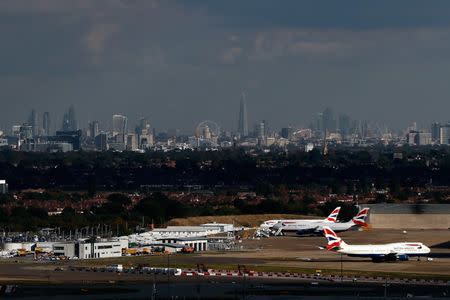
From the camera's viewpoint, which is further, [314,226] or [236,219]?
[236,219]

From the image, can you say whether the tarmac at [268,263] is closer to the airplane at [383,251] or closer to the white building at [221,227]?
the airplane at [383,251]

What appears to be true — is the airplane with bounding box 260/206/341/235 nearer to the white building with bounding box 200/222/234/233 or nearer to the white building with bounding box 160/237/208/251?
the white building with bounding box 200/222/234/233

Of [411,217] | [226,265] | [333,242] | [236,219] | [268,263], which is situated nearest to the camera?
[226,265]

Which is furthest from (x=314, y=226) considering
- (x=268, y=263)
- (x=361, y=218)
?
(x=268, y=263)

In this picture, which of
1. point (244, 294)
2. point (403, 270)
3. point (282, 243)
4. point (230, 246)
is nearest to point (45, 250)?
point (230, 246)

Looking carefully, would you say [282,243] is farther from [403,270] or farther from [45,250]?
[403,270]

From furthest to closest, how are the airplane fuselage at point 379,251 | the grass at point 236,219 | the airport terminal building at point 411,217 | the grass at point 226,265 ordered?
1. the grass at point 236,219
2. the airport terminal building at point 411,217
3. the airplane fuselage at point 379,251
4. the grass at point 226,265

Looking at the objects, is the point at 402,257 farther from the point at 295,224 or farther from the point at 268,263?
the point at 295,224

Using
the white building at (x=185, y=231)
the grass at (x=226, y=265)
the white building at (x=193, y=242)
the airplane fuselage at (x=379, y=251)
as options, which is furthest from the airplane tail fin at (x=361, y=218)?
the airplane fuselage at (x=379, y=251)

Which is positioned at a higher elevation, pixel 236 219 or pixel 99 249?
pixel 236 219
